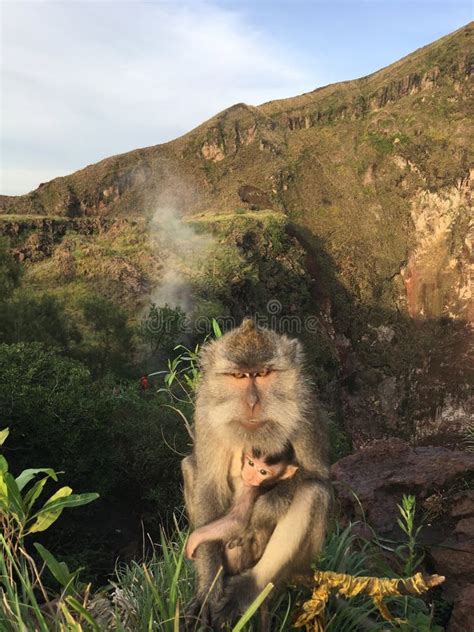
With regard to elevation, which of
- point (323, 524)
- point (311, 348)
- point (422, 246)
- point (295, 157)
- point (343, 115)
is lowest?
point (311, 348)

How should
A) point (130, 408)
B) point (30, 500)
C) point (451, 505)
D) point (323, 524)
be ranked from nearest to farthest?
1. point (30, 500)
2. point (323, 524)
3. point (451, 505)
4. point (130, 408)

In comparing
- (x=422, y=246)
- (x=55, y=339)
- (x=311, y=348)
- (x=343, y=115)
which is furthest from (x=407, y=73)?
(x=55, y=339)

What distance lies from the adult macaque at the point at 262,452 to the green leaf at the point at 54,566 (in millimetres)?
964

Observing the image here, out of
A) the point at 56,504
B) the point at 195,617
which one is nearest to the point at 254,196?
the point at 195,617

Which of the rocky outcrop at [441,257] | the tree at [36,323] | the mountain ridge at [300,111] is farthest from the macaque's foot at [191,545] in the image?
the mountain ridge at [300,111]

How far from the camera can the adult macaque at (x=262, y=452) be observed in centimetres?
349

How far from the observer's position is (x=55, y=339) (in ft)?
91.0

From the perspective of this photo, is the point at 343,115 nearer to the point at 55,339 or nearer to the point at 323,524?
the point at 55,339

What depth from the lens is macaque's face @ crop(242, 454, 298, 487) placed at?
3.54 m

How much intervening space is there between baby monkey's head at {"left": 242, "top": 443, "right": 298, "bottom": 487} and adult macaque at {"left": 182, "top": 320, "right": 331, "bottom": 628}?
0.18ft

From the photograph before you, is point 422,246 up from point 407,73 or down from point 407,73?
down

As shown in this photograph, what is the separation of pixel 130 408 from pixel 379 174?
64.6m

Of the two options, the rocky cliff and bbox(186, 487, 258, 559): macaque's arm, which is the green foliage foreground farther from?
the rocky cliff

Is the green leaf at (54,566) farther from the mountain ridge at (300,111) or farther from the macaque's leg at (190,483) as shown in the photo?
the mountain ridge at (300,111)
